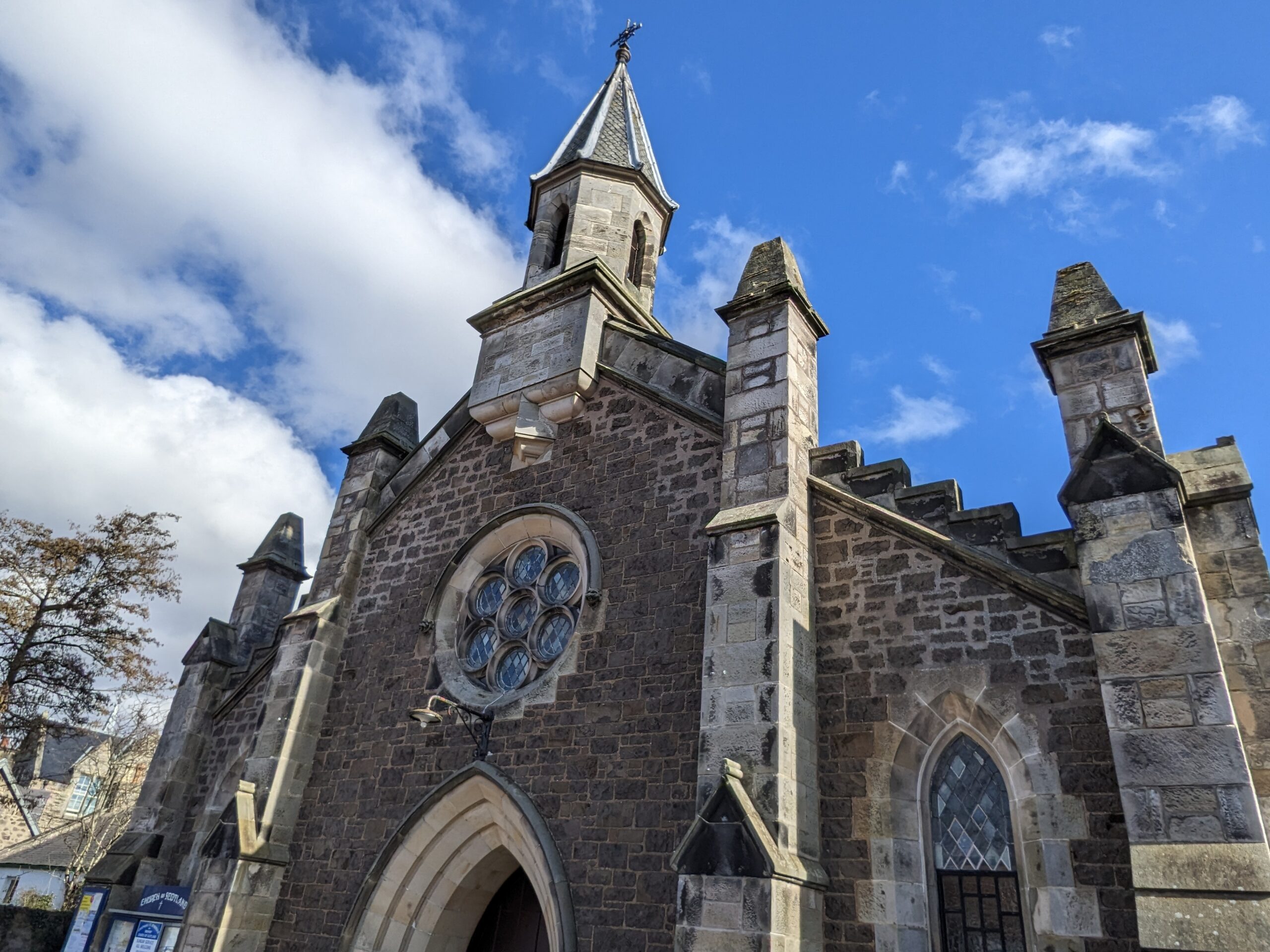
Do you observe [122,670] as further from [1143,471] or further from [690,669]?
[1143,471]

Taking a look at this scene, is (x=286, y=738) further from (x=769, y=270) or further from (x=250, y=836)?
(x=769, y=270)

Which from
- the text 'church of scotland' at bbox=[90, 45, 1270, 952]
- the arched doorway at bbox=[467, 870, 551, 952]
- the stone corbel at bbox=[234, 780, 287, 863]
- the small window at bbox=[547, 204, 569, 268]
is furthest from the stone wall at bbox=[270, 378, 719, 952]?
the small window at bbox=[547, 204, 569, 268]

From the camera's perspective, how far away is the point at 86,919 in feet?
33.3

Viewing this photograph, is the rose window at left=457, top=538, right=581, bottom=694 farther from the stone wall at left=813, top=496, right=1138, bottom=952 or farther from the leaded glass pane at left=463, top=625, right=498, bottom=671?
the stone wall at left=813, top=496, right=1138, bottom=952

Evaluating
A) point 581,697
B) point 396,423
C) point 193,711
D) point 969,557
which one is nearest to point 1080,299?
point 969,557

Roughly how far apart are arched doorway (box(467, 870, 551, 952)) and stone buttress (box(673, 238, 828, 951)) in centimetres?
348

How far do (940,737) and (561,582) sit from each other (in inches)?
172

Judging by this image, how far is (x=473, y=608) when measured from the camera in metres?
10.1

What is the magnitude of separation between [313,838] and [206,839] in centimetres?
146

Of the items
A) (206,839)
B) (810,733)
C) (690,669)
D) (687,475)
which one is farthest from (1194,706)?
(206,839)

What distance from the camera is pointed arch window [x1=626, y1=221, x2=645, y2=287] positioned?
513 inches

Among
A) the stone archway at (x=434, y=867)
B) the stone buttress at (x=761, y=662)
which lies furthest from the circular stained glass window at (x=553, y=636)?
the stone buttress at (x=761, y=662)

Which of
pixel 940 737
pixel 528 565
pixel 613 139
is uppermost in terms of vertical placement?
pixel 613 139

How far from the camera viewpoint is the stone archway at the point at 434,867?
27.9 feet
